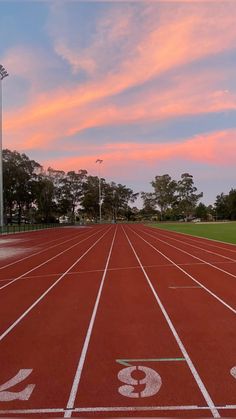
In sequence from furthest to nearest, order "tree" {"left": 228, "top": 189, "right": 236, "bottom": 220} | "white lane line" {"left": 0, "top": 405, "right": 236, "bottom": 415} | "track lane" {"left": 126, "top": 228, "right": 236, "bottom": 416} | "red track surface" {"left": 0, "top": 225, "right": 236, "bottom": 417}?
"tree" {"left": 228, "top": 189, "right": 236, "bottom": 220} → "track lane" {"left": 126, "top": 228, "right": 236, "bottom": 416} → "red track surface" {"left": 0, "top": 225, "right": 236, "bottom": 417} → "white lane line" {"left": 0, "top": 405, "right": 236, "bottom": 415}

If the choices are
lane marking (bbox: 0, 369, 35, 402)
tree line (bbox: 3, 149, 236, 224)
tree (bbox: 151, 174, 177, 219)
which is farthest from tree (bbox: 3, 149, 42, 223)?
lane marking (bbox: 0, 369, 35, 402)

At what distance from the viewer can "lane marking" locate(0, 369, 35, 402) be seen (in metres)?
4.07

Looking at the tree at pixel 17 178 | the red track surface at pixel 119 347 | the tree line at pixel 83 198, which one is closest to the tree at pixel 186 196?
the tree line at pixel 83 198

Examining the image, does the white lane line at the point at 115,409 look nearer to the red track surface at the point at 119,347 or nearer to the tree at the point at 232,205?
the red track surface at the point at 119,347

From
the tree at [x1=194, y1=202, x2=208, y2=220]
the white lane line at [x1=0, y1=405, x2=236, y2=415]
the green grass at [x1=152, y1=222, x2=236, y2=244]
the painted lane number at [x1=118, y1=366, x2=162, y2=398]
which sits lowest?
the white lane line at [x1=0, y1=405, x2=236, y2=415]

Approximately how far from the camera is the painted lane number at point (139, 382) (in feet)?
13.5

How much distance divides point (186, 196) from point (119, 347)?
13112cm

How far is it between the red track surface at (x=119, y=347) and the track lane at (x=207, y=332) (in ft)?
0.04

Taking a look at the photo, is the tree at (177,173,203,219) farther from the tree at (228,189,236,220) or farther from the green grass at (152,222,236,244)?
the green grass at (152,222,236,244)

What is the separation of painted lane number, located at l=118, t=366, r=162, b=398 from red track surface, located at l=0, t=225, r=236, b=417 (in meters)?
0.01

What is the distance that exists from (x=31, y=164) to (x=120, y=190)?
66.5m

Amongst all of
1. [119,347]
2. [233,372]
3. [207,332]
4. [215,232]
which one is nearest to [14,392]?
[119,347]

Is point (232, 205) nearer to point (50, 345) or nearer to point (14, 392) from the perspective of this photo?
point (50, 345)

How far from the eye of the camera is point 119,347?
5551 mm
